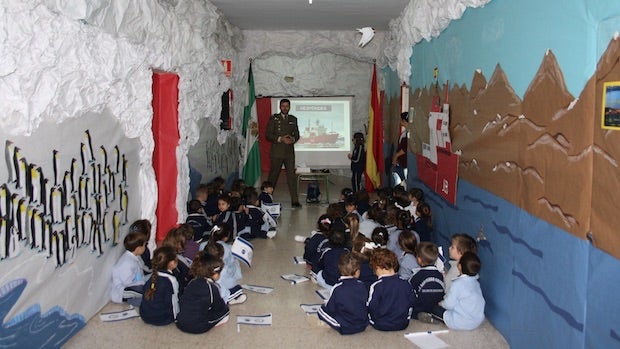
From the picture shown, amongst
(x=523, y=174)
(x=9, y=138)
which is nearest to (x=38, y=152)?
(x=9, y=138)

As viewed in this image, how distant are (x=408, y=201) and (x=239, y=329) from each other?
3.09 metres

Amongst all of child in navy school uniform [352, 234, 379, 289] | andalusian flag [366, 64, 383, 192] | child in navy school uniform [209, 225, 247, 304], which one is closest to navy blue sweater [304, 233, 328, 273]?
child in navy school uniform [352, 234, 379, 289]

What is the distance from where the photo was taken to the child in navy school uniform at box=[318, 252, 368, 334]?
4.32 metres

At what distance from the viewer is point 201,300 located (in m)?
4.26

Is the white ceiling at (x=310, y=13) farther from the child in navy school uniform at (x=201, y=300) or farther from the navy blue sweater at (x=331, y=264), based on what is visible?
the child in navy school uniform at (x=201, y=300)

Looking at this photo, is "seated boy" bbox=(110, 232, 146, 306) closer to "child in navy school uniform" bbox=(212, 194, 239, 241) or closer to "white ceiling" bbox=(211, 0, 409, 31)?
"child in navy school uniform" bbox=(212, 194, 239, 241)

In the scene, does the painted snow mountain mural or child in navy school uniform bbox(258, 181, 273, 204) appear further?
child in navy school uniform bbox(258, 181, 273, 204)

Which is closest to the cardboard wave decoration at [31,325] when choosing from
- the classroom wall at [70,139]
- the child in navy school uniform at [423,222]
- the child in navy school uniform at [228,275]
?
the classroom wall at [70,139]

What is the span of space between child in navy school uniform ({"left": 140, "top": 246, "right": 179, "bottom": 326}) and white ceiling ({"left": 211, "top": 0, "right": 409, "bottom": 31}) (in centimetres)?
502

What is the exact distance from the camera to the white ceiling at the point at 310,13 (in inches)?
335

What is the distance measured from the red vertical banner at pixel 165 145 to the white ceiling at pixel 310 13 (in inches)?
84.0

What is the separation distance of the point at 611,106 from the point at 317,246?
11.6ft

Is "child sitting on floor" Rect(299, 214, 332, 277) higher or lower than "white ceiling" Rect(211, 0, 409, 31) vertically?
lower

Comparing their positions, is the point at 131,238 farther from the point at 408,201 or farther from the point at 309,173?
the point at 309,173
